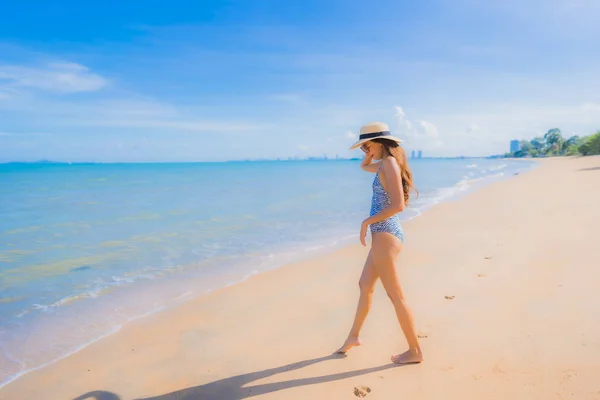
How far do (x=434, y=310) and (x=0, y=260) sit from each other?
932cm

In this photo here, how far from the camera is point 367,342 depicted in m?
3.91

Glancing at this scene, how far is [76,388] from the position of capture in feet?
11.4

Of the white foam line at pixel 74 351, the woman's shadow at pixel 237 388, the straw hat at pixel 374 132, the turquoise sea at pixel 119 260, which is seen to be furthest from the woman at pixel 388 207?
the turquoise sea at pixel 119 260

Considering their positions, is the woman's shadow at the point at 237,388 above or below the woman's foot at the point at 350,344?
below

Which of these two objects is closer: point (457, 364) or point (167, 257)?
point (457, 364)

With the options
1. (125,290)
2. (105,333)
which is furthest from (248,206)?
(105,333)

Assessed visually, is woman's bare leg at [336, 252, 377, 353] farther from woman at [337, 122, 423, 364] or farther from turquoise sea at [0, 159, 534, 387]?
turquoise sea at [0, 159, 534, 387]

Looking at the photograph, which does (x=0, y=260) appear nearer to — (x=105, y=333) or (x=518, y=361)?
(x=105, y=333)

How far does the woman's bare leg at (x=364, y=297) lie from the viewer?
3.40 metres

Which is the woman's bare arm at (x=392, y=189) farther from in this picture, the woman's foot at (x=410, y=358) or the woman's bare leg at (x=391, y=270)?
the woman's foot at (x=410, y=358)

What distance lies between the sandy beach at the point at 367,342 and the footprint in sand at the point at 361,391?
0.01m

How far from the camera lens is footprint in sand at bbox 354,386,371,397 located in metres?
3.02

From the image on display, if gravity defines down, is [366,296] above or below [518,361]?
above

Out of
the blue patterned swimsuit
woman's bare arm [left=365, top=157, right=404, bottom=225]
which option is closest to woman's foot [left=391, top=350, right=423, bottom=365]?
the blue patterned swimsuit
